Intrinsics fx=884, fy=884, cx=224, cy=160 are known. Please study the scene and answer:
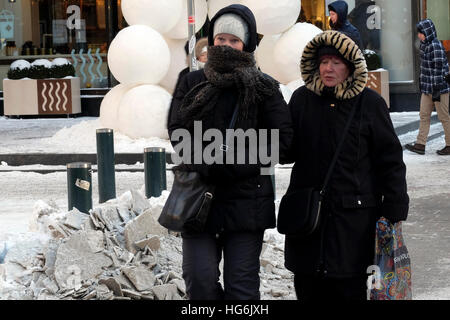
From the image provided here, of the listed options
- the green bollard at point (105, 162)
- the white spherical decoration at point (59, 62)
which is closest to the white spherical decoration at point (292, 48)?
the green bollard at point (105, 162)

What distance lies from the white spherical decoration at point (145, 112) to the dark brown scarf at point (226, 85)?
9.09 m

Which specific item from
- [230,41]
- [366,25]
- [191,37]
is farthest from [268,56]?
[230,41]

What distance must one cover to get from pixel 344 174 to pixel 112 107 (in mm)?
10414

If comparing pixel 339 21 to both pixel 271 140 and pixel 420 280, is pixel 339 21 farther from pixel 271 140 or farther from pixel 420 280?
pixel 271 140

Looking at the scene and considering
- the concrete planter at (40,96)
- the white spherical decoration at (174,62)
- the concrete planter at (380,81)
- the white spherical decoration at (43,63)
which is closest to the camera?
the white spherical decoration at (174,62)

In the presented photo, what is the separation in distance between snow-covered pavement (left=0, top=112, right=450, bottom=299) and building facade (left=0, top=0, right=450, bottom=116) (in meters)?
1.35

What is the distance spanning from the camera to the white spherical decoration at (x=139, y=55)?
1336 cm

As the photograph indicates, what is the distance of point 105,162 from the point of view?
9133 millimetres

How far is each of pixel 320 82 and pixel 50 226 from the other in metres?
2.99

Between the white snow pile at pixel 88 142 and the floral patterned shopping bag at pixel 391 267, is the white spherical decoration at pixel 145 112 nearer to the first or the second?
the white snow pile at pixel 88 142

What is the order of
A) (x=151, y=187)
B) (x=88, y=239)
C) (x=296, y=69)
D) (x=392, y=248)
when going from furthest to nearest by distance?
(x=296, y=69), (x=151, y=187), (x=88, y=239), (x=392, y=248)

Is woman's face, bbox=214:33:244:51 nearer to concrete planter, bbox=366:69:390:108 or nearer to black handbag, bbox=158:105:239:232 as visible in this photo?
black handbag, bbox=158:105:239:232
